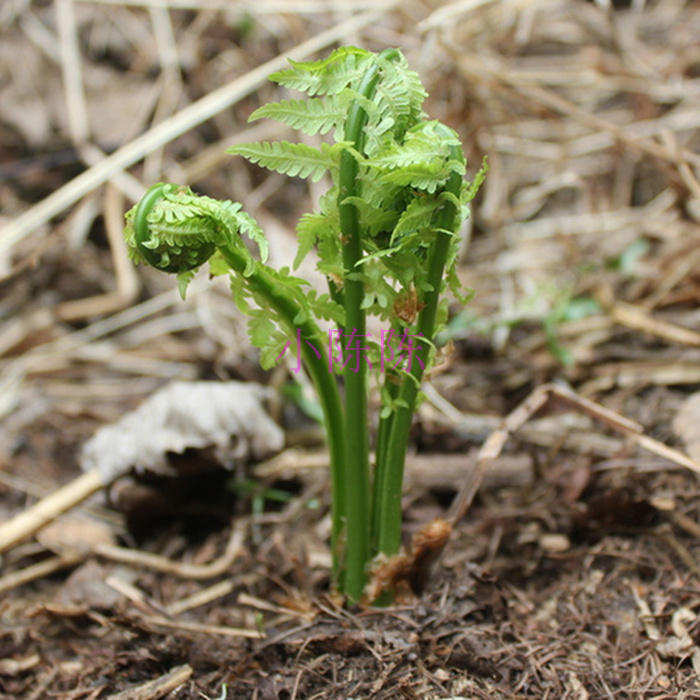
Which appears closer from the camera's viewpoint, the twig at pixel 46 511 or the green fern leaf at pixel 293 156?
the green fern leaf at pixel 293 156

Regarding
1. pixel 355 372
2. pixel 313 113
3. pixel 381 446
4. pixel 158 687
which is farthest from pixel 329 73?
pixel 158 687

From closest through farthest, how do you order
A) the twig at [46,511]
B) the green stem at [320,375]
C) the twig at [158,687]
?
the green stem at [320,375]
the twig at [158,687]
the twig at [46,511]

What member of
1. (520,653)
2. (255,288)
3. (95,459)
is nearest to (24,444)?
(95,459)

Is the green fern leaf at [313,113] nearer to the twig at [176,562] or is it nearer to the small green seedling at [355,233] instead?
the small green seedling at [355,233]

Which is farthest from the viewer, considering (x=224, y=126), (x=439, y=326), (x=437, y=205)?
(x=224, y=126)

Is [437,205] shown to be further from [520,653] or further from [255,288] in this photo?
[520,653]

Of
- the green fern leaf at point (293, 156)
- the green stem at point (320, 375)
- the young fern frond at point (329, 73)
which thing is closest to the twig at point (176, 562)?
the green stem at point (320, 375)

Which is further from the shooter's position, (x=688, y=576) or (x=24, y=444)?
(x=24, y=444)

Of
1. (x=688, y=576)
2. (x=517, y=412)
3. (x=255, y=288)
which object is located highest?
(x=255, y=288)

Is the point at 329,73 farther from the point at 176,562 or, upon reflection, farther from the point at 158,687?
the point at 176,562
